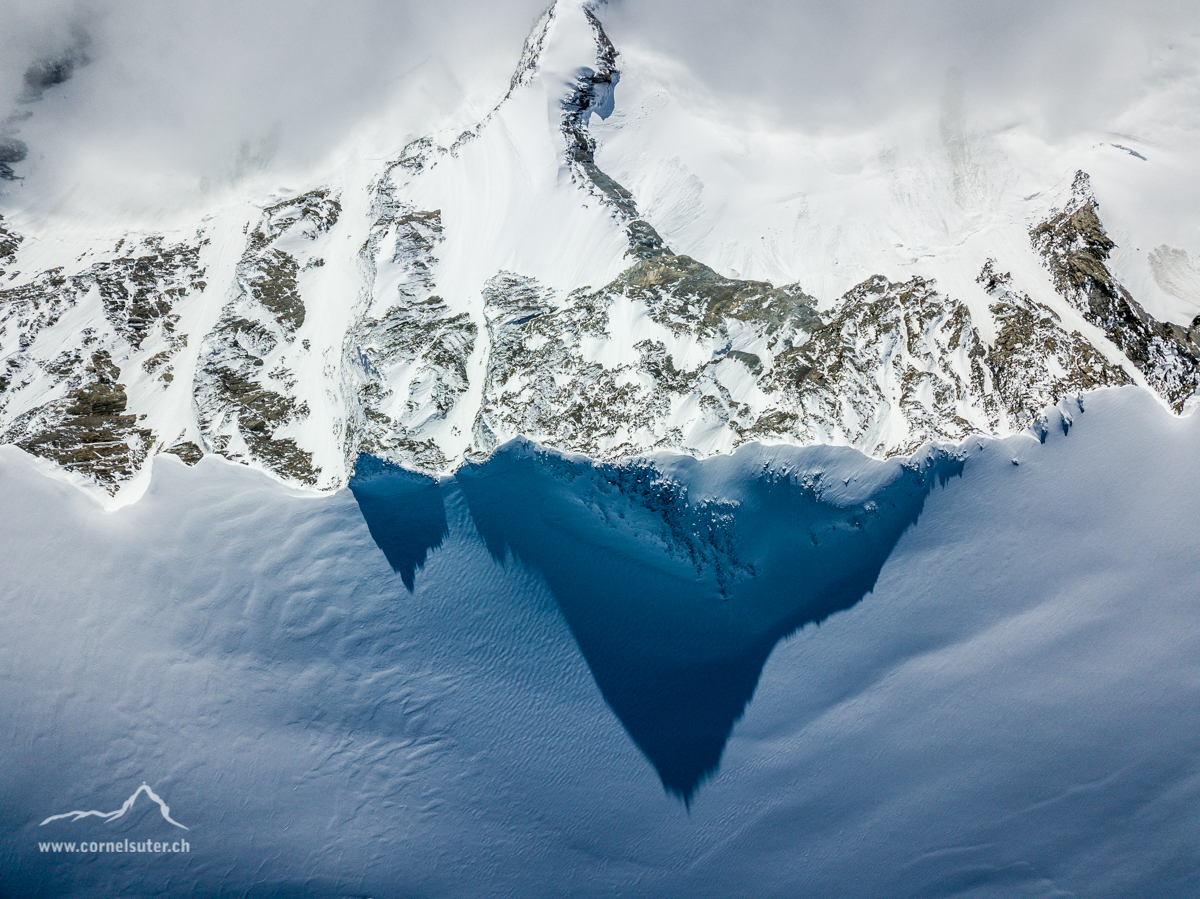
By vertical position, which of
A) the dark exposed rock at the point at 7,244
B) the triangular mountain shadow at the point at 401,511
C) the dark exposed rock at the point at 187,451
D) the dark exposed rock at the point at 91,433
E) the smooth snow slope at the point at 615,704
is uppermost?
the dark exposed rock at the point at 7,244

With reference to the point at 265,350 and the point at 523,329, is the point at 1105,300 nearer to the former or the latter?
the point at 523,329

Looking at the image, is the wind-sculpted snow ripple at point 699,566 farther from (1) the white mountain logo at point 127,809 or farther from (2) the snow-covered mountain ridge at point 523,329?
(1) the white mountain logo at point 127,809

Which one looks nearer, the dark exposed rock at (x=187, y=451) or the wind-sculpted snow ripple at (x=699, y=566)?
the wind-sculpted snow ripple at (x=699, y=566)

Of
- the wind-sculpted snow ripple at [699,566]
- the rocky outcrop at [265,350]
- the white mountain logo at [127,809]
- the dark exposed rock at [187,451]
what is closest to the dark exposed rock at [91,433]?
the dark exposed rock at [187,451]

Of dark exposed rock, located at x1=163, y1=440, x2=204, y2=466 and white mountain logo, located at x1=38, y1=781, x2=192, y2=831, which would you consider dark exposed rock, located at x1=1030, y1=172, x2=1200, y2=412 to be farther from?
white mountain logo, located at x1=38, y1=781, x2=192, y2=831

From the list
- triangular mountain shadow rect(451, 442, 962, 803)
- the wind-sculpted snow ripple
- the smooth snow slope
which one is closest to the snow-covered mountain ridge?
the wind-sculpted snow ripple

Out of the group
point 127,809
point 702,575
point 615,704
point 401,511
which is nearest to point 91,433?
point 127,809
